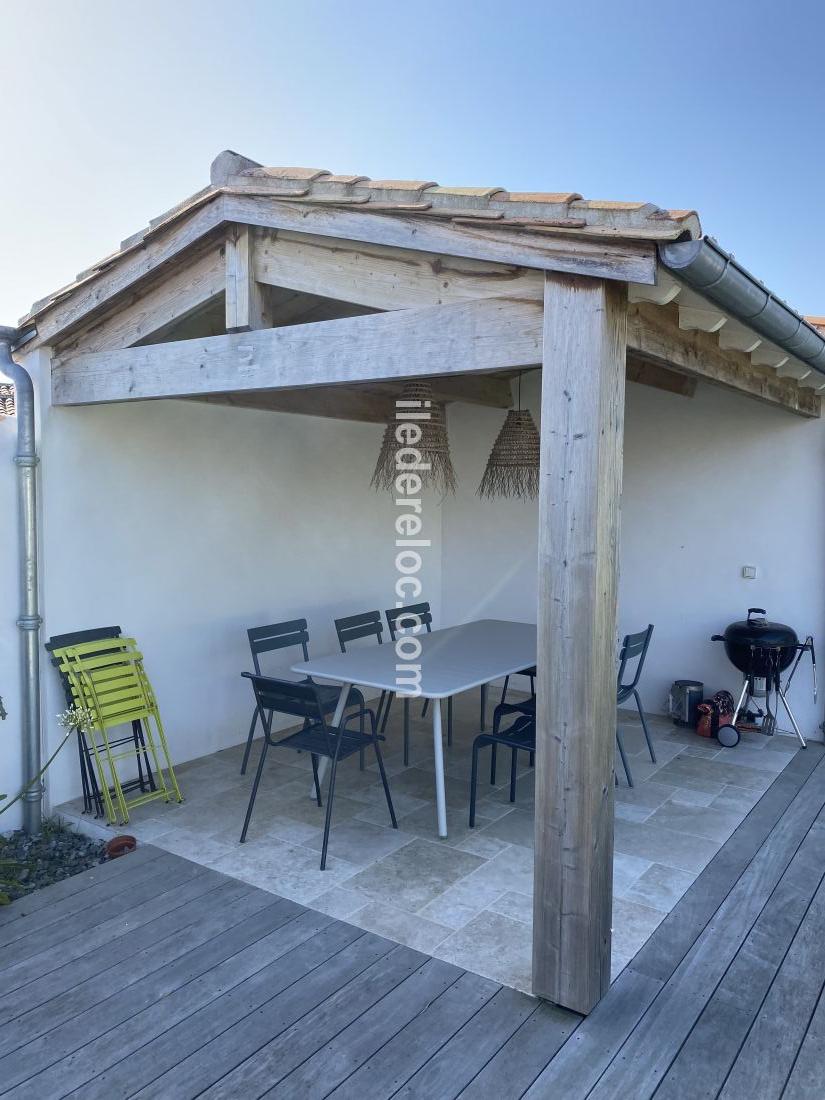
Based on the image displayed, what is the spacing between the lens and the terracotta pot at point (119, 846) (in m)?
3.64

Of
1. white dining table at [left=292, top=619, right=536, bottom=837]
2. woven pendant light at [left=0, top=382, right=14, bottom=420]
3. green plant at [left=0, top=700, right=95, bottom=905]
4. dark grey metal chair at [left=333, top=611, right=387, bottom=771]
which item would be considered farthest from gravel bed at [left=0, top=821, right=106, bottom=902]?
woven pendant light at [left=0, top=382, right=14, bottom=420]

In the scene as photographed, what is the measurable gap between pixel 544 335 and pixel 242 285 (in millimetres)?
1429

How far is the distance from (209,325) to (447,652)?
2471mm

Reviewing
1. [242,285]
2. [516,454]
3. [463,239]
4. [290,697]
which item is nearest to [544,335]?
[463,239]

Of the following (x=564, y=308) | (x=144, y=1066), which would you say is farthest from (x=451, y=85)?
(x=144, y=1066)

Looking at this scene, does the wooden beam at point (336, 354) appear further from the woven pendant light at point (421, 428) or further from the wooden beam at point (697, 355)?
the woven pendant light at point (421, 428)

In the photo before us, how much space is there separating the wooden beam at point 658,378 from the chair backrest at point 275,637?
2772 millimetres

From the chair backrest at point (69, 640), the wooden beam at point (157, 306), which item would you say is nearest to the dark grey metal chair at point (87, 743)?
the chair backrest at point (69, 640)

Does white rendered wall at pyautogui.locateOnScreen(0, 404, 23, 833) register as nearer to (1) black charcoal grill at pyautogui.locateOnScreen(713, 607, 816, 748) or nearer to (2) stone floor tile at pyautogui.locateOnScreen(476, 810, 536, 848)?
(2) stone floor tile at pyautogui.locateOnScreen(476, 810, 536, 848)

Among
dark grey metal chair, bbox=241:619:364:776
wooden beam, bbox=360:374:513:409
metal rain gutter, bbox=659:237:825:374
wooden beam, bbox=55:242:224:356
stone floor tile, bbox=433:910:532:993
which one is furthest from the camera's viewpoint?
wooden beam, bbox=360:374:513:409

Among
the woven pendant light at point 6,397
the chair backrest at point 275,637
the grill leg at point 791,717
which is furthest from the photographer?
the grill leg at point 791,717

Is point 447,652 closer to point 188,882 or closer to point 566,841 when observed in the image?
point 188,882

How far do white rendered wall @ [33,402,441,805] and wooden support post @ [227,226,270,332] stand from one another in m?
1.50

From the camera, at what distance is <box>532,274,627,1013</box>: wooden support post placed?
2293mm
